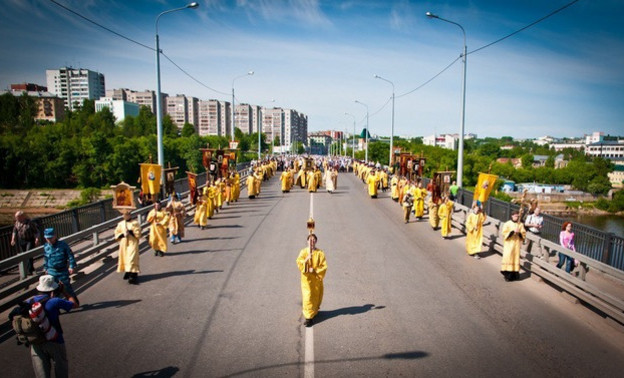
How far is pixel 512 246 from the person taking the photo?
332 inches

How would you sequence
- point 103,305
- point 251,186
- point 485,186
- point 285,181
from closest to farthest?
point 103,305, point 485,186, point 251,186, point 285,181

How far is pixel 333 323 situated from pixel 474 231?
574 cm

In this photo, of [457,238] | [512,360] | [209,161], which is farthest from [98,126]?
[512,360]

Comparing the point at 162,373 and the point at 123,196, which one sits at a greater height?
the point at 123,196

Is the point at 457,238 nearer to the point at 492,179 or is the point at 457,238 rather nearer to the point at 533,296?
the point at 492,179

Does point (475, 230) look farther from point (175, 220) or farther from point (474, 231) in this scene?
point (175, 220)

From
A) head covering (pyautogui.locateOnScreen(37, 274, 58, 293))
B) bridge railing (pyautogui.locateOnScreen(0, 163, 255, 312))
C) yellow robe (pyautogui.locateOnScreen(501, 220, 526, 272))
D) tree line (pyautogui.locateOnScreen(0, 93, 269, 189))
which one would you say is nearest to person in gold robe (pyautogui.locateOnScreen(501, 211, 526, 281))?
yellow robe (pyautogui.locateOnScreen(501, 220, 526, 272))

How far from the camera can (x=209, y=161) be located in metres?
19.0

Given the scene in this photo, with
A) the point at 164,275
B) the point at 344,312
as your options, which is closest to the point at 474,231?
the point at 344,312

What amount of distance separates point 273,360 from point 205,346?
102 centimetres

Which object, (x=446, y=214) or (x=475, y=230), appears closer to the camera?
(x=475, y=230)

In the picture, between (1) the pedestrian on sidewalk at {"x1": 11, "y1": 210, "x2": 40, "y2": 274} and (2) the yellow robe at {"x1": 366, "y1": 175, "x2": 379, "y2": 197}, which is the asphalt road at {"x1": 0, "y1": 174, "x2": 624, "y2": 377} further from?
(2) the yellow robe at {"x1": 366, "y1": 175, "x2": 379, "y2": 197}

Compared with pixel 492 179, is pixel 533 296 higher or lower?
lower

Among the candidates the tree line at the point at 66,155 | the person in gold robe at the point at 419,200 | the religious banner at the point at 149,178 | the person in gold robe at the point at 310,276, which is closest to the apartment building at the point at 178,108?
the tree line at the point at 66,155
